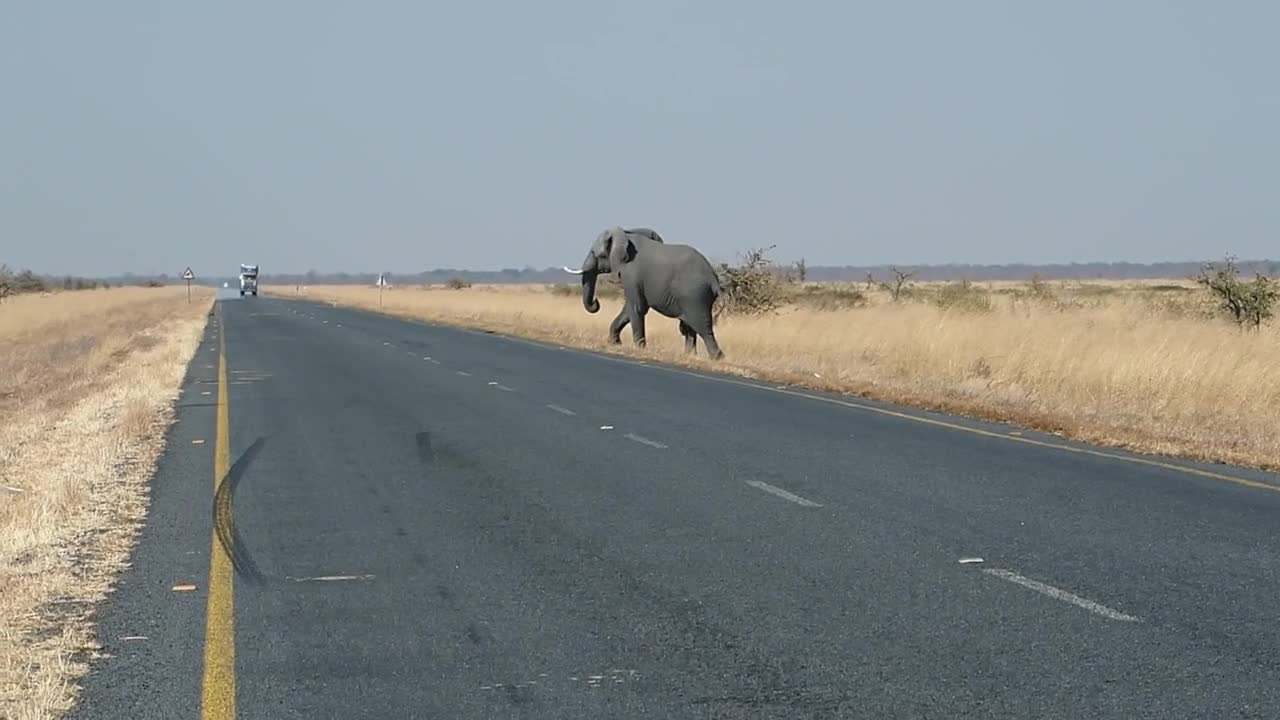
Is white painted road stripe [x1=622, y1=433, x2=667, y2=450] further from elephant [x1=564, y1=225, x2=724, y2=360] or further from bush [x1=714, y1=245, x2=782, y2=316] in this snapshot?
bush [x1=714, y1=245, x2=782, y2=316]

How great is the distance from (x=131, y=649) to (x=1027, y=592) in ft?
14.0

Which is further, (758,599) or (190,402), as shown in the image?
(190,402)

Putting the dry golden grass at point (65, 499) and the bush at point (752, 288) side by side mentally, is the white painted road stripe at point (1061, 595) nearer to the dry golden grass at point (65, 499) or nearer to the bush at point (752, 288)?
the dry golden grass at point (65, 499)

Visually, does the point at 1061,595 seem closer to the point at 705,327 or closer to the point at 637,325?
the point at 705,327

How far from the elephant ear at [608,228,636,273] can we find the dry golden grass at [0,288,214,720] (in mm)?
8904

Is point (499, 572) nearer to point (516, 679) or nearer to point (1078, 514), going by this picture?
point (516, 679)

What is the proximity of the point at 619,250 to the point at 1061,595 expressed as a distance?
2431 cm

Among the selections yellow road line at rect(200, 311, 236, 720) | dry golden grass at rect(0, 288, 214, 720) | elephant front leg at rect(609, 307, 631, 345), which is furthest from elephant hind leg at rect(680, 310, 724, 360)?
yellow road line at rect(200, 311, 236, 720)

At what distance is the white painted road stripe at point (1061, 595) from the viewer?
6922 millimetres

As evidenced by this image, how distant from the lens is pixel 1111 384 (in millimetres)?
19719

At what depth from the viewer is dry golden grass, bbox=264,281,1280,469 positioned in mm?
15711

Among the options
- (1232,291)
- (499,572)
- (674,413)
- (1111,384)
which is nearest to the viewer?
(499,572)

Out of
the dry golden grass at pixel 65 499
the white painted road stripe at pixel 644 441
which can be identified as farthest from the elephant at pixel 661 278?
the white painted road stripe at pixel 644 441

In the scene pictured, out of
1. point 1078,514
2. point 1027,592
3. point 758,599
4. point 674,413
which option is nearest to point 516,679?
point 758,599
